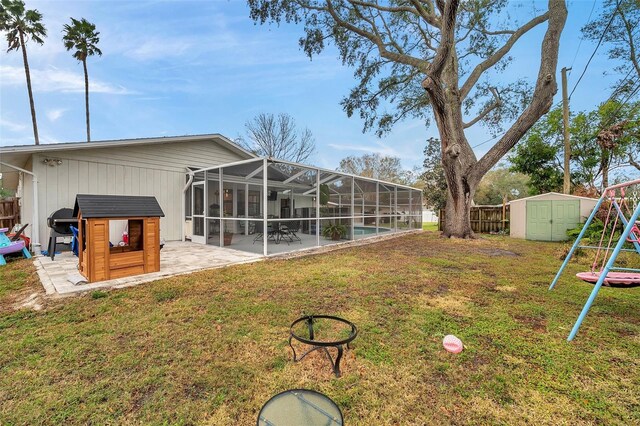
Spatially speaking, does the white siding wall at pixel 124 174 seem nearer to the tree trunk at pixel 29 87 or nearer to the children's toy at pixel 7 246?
the children's toy at pixel 7 246

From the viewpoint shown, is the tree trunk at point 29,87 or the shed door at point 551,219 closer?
the shed door at point 551,219

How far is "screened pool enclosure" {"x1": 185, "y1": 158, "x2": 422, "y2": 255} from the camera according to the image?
24.1ft

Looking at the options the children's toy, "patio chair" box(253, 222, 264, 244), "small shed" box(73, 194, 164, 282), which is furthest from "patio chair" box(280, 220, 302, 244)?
the children's toy

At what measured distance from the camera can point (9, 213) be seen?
345 inches

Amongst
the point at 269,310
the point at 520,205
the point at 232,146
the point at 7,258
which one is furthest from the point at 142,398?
the point at 520,205

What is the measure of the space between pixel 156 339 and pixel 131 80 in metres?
15.1

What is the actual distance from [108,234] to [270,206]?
3.63m

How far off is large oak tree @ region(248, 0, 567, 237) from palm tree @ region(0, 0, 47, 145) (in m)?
12.8

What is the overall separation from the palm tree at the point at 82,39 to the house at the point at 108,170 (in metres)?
9.50

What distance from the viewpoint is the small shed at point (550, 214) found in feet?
31.0

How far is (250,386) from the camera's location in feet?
6.09

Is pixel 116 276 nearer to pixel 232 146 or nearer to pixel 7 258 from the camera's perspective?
pixel 7 258

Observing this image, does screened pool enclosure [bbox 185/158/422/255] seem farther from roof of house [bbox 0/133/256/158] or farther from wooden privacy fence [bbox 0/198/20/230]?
wooden privacy fence [bbox 0/198/20/230]

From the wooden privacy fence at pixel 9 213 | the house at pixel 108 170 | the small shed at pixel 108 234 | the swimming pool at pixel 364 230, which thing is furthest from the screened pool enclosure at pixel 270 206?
the wooden privacy fence at pixel 9 213
